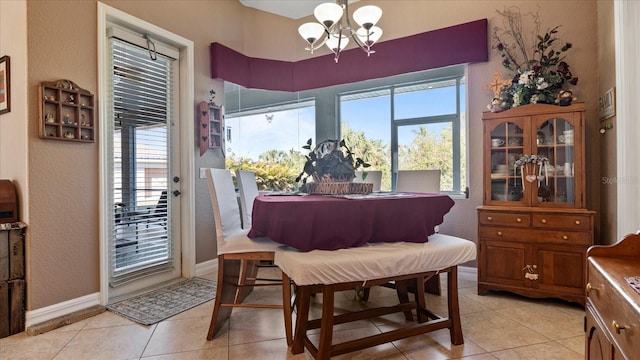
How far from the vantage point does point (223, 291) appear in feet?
6.87

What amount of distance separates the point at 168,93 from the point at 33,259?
A: 5.95ft

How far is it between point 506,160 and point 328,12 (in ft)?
6.43

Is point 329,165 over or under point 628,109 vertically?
under

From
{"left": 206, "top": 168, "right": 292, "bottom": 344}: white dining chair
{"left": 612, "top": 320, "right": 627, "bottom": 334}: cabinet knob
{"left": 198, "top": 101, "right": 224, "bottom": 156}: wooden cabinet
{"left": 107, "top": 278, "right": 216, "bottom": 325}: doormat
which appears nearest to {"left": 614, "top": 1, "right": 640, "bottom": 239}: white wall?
{"left": 612, "top": 320, "right": 627, "bottom": 334}: cabinet knob

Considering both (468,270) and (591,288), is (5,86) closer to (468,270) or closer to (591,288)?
(591,288)

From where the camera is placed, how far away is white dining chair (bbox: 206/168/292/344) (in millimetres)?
1998

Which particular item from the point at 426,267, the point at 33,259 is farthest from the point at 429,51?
the point at 33,259

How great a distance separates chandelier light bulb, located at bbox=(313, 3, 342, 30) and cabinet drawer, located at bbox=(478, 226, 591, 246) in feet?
6.82

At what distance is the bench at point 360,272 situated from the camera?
1604 mm

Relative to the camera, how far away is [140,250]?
3.01 m

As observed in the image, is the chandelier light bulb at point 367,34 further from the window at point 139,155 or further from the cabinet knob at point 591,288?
the cabinet knob at point 591,288

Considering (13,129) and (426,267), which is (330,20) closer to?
(426,267)

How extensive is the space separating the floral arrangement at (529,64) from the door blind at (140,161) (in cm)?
312

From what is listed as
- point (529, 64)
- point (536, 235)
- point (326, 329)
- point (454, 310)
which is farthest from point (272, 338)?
point (529, 64)
